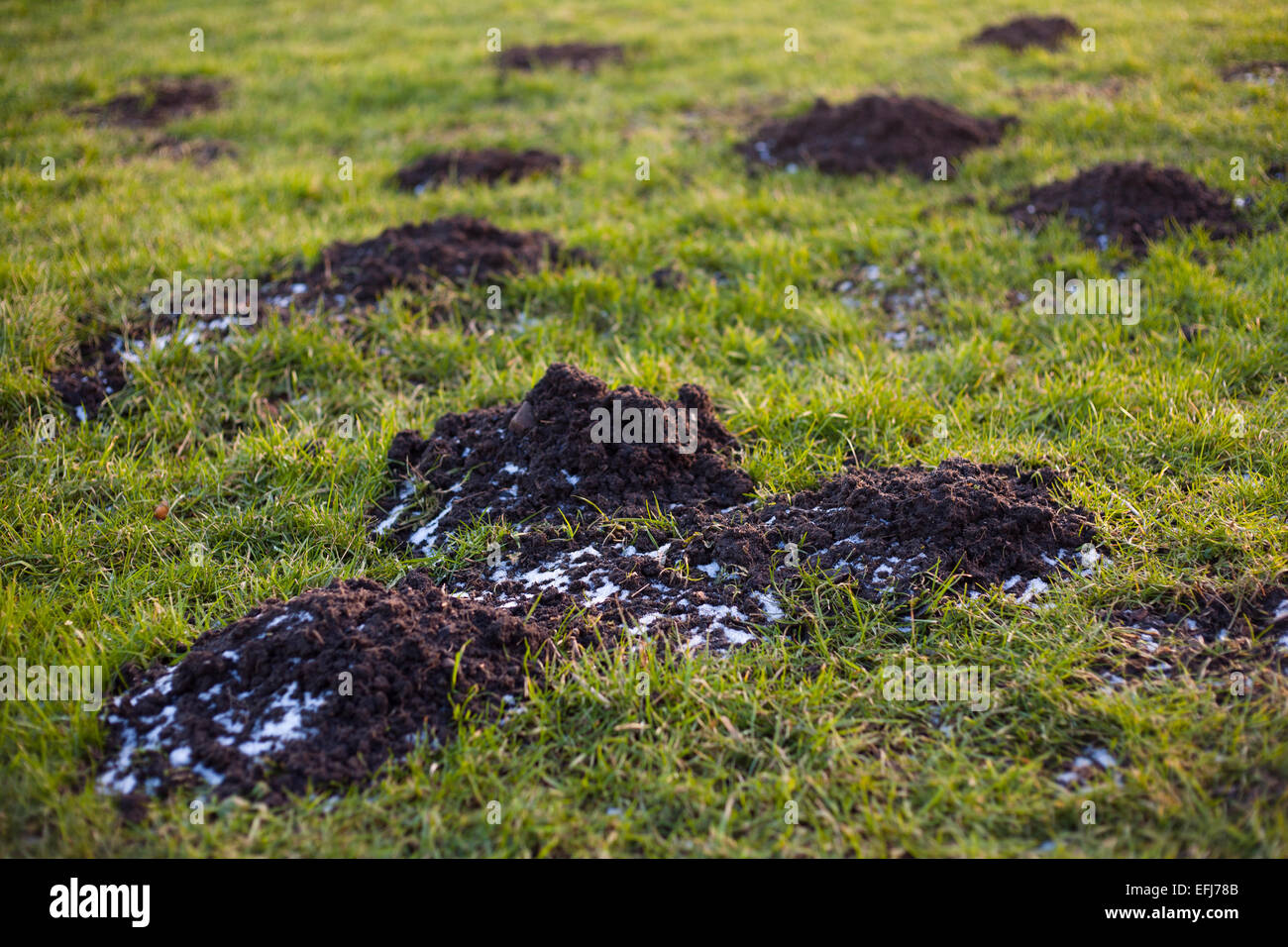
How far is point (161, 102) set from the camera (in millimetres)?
8805

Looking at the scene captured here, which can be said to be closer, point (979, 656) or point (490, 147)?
point (979, 656)

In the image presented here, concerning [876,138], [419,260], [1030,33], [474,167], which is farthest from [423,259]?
[1030,33]

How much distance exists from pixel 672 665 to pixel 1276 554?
240cm

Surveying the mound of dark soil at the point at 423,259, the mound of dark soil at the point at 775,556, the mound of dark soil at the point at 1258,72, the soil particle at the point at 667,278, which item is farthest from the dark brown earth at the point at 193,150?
the mound of dark soil at the point at 1258,72

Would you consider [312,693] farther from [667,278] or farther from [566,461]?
[667,278]

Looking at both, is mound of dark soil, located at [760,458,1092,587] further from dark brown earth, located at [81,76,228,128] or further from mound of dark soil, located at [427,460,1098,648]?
dark brown earth, located at [81,76,228,128]

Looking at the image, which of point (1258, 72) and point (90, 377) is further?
point (1258, 72)

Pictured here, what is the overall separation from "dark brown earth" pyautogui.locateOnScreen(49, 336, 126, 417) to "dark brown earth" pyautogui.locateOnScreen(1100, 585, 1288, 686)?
514 centimetres

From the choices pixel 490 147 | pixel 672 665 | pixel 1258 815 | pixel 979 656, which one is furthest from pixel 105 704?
pixel 490 147

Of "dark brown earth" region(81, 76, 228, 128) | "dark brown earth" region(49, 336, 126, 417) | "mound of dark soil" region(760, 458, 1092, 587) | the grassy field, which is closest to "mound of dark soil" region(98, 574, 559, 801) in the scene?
the grassy field

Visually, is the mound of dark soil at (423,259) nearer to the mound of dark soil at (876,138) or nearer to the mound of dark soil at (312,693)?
the mound of dark soil at (876,138)

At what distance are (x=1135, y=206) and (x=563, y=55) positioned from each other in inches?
275
